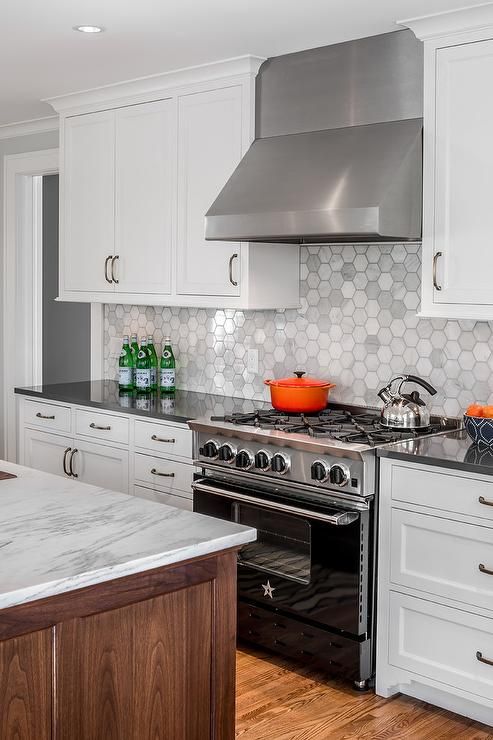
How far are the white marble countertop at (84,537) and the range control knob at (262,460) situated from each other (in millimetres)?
1100

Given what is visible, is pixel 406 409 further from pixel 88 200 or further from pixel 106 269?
pixel 88 200

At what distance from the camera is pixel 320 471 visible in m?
3.25

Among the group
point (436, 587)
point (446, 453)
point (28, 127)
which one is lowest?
point (436, 587)

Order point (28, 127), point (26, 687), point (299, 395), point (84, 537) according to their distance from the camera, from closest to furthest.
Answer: point (26, 687) < point (84, 537) < point (299, 395) < point (28, 127)

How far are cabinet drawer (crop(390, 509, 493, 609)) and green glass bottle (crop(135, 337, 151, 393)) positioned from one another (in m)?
1.99

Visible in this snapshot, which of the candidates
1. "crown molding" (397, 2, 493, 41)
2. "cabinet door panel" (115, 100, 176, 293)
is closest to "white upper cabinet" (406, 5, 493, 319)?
"crown molding" (397, 2, 493, 41)

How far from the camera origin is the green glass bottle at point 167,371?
15.3 ft

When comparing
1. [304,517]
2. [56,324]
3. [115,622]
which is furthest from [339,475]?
[56,324]

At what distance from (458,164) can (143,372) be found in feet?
7.11

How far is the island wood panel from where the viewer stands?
1717 millimetres

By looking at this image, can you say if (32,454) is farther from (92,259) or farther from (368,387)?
(368,387)

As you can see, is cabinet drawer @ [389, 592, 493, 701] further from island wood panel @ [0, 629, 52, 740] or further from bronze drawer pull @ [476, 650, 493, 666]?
island wood panel @ [0, 629, 52, 740]

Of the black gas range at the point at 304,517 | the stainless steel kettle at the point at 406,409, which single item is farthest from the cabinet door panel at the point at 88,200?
the stainless steel kettle at the point at 406,409

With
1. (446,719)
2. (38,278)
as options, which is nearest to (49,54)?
(38,278)
